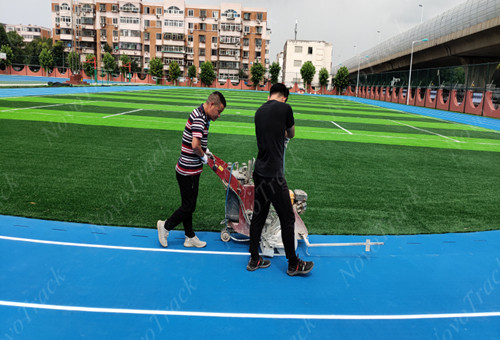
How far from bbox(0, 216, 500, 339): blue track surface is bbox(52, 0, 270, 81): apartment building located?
3829 inches

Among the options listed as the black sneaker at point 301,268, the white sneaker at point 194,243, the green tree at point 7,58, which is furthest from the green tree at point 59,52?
the black sneaker at point 301,268

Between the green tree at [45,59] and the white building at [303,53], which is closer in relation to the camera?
the green tree at [45,59]

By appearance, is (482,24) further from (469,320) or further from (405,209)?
(469,320)

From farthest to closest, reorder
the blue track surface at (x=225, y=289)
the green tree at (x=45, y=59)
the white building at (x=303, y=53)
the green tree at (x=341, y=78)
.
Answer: the white building at (x=303, y=53) < the green tree at (x=341, y=78) < the green tree at (x=45, y=59) < the blue track surface at (x=225, y=289)

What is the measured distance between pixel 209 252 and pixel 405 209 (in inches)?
164

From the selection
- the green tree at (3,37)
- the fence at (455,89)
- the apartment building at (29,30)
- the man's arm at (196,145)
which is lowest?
the man's arm at (196,145)

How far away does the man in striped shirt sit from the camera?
5.00 meters

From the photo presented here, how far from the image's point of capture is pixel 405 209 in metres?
7.89

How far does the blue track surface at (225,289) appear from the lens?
400 centimetres

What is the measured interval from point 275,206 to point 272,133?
0.87m

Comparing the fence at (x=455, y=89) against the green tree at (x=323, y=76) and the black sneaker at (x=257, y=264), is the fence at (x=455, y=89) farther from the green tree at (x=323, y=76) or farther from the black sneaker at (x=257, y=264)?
the green tree at (x=323, y=76)

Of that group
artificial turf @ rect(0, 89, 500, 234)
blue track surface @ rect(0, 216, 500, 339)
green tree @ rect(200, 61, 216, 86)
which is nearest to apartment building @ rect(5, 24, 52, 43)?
green tree @ rect(200, 61, 216, 86)

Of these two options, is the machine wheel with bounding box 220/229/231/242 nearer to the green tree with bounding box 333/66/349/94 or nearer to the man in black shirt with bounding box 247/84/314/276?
the man in black shirt with bounding box 247/84/314/276

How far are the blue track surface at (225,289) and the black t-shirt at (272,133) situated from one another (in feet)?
4.56
